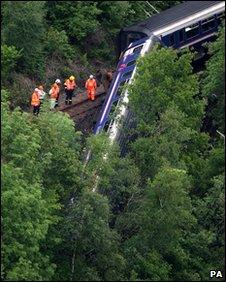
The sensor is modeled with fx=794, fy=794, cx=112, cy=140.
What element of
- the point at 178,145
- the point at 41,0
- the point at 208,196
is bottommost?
the point at 208,196

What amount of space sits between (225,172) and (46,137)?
6.32m

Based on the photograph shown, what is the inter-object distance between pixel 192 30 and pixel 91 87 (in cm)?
545

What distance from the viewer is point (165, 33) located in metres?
34.0

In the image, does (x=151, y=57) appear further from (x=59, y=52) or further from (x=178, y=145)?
(x=59, y=52)

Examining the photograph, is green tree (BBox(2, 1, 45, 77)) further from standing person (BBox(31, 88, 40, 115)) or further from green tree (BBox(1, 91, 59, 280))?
green tree (BBox(1, 91, 59, 280))

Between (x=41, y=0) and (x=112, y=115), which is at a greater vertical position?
(x=41, y=0)

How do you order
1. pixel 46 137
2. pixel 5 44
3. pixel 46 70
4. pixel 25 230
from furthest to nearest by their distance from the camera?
1. pixel 46 70
2. pixel 5 44
3. pixel 46 137
4. pixel 25 230

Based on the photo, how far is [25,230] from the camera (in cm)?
2244

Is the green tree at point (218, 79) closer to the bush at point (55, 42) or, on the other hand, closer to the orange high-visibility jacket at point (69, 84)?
the orange high-visibility jacket at point (69, 84)

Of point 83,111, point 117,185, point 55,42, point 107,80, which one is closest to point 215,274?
point 117,185

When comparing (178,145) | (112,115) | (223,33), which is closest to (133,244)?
(178,145)

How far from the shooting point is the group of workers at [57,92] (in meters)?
30.3

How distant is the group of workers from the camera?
30.3m

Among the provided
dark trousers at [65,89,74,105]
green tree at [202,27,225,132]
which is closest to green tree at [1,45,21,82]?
dark trousers at [65,89,74,105]
